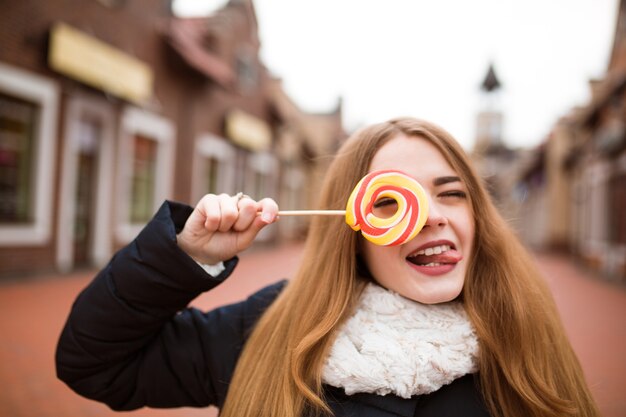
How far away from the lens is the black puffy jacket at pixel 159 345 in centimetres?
135

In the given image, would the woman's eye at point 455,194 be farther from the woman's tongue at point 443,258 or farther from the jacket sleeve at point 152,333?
the jacket sleeve at point 152,333

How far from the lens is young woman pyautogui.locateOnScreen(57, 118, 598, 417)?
1.32 metres

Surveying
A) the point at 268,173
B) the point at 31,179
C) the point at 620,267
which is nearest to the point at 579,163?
the point at 620,267

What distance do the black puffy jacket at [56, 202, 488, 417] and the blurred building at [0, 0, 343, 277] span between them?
311 cm

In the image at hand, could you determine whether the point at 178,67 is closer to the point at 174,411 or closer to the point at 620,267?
the point at 174,411

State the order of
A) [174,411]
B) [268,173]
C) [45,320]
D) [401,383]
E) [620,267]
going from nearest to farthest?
[401,383]
[174,411]
[45,320]
[620,267]
[268,173]

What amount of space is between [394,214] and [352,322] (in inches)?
13.5

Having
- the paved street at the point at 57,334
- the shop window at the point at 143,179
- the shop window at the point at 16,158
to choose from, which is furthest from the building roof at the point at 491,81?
the shop window at the point at 16,158

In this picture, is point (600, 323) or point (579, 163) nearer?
point (600, 323)

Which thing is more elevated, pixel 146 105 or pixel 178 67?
pixel 178 67

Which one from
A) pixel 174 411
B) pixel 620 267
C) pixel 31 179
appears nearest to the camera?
pixel 174 411

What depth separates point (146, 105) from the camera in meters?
10.3

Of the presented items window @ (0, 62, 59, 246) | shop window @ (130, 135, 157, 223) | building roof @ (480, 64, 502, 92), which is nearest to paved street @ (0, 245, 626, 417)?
window @ (0, 62, 59, 246)

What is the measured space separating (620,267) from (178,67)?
1182 centimetres
